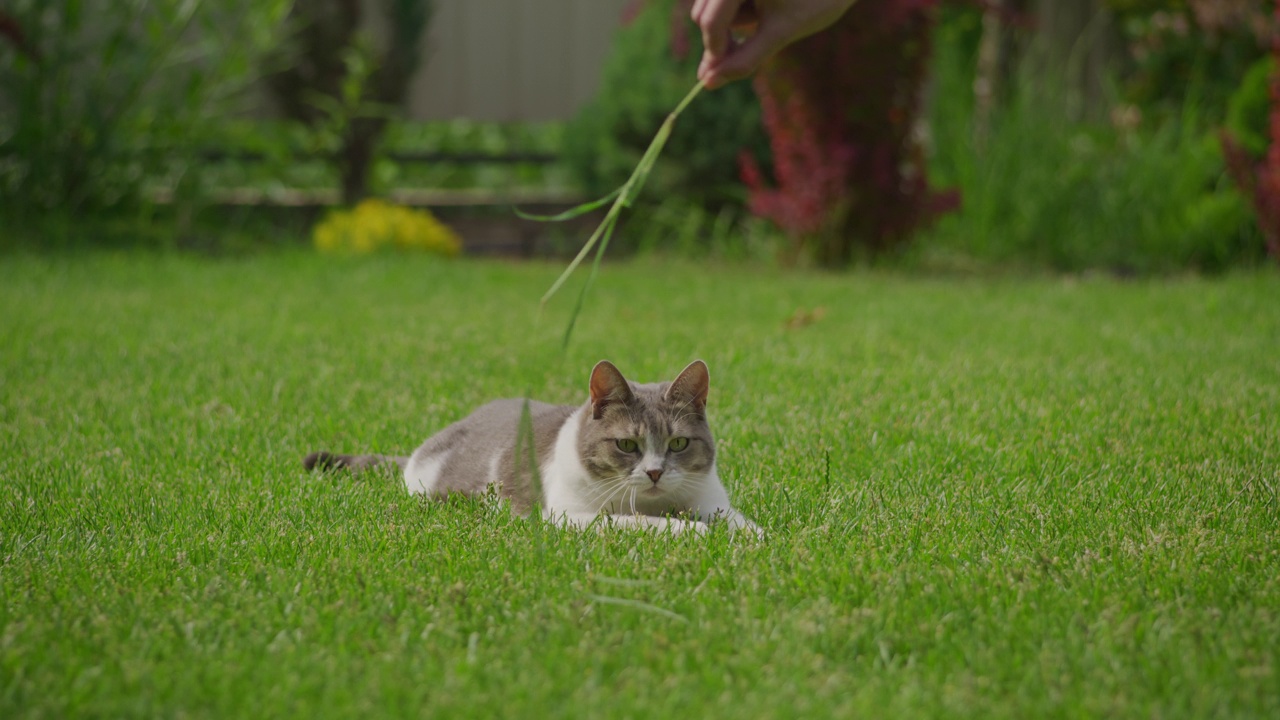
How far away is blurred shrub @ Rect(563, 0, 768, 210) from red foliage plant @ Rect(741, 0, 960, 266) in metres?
0.81

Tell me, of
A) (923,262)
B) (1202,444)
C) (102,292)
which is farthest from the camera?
(923,262)

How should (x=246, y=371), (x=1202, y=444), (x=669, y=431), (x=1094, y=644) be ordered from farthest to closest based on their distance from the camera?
(x=246, y=371)
(x=1202, y=444)
(x=669, y=431)
(x=1094, y=644)

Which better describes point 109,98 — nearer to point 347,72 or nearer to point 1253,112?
point 347,72

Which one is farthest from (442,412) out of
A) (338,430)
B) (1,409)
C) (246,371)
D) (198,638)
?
(198,638)

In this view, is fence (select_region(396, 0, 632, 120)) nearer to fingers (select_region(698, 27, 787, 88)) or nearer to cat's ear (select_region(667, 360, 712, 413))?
fingers (select_region(698, 27, 787, 88))

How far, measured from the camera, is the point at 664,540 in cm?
254

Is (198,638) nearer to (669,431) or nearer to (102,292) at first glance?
(669,431)

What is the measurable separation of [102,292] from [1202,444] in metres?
5.10

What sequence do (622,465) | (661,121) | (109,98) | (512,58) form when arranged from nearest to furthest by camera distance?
(622,465)
(109,98)
(661,121)
(512,58)

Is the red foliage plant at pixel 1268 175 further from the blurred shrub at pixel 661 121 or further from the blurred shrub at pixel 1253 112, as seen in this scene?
the blurred shrub at pixel 661 121

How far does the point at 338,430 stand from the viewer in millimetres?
3582

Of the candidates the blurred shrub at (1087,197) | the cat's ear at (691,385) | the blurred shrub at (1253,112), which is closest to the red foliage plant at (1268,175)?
the blurred shrub at (1087,197)

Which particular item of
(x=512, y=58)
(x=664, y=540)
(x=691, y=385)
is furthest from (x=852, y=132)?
(x=664, y=540)

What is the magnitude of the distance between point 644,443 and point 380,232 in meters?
5.62
